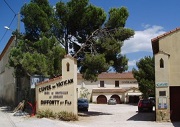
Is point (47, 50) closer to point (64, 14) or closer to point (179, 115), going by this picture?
point (64, 14)

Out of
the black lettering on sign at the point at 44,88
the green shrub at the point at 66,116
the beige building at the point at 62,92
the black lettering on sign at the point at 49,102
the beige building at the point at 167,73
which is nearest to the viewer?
the beige building at the point at 167,73

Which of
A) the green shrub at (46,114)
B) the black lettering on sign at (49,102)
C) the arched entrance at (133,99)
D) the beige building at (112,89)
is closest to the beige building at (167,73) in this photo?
the black lettering on sign at (49,102)

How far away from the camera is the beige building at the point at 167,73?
2417cm

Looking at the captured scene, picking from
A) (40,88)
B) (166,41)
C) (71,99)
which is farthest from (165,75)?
(40,88)

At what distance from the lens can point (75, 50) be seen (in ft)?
114

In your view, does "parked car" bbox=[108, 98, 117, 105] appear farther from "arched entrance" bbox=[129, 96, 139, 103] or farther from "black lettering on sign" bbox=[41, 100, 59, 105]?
"black lettering on sign" bbox=[41, 100, 59, 105]

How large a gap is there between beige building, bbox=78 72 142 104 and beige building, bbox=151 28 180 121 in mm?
48251

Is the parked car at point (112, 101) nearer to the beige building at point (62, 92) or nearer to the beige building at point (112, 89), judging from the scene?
the beige building at point (112, 89)

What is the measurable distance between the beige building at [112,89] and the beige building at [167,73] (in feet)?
158

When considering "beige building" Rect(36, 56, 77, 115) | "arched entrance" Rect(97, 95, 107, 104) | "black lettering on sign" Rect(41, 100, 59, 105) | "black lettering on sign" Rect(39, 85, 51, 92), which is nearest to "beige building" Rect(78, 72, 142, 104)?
"arched entrance" Rect(97, 95, 107, 104)

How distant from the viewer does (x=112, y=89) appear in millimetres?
74938

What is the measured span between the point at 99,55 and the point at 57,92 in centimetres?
572

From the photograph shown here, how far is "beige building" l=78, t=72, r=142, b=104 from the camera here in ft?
242

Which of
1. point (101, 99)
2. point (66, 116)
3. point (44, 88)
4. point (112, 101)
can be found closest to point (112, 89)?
point (101, 99)
